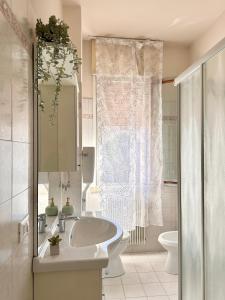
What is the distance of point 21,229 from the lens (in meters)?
1.12

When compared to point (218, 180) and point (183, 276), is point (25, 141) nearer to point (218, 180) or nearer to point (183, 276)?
point (218, 180)

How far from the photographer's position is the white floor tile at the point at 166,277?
107 inches

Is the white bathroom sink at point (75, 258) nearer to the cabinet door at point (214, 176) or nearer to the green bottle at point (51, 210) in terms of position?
the green bottle at point (51, 210)

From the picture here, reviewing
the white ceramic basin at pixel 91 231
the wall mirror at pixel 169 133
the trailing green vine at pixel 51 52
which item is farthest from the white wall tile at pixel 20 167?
the wall mirror at pixel 169 133

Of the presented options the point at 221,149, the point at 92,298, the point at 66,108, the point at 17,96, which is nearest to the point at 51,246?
the point at 92,298

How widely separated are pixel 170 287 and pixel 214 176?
1.55 m

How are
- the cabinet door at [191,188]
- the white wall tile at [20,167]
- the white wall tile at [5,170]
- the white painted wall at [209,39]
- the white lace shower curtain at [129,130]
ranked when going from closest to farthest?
the white wall tile at [5,170]
the white wall tile at [20,167]
the cabinet door at [191,188]
the white painted wall at [209,39]
the white lace shower curtain at [129,130]

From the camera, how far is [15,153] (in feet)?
3.55

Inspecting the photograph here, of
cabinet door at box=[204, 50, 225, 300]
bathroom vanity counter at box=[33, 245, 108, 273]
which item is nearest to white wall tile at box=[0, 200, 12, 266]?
bathroom vanity counter at box=[33, 245, 108, 273]

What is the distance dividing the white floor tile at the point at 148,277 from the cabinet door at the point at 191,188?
66 centimetres

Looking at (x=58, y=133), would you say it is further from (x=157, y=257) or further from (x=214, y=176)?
(x=157, y=257)

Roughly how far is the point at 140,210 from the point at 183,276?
1171 millimetres

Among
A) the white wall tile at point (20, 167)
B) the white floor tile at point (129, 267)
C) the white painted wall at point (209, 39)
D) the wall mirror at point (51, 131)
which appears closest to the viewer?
the white wall tile at point (20, 167)

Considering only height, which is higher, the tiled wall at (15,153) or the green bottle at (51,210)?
the tiled wall at (15,153)
